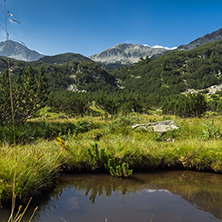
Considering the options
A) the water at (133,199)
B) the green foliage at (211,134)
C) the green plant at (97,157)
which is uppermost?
the green foliage at (211,134)

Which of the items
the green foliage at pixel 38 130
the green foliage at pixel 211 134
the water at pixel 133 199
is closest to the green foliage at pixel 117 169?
the water at pixel 133 199

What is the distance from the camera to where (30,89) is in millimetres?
23734

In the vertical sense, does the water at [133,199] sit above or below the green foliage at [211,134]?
below

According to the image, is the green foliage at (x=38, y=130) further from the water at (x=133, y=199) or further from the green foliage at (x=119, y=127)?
the water at (x=133, y=199)

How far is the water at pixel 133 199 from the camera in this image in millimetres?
2980

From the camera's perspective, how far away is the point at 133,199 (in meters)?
3.58

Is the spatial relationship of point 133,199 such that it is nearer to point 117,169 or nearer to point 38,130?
point 117,169

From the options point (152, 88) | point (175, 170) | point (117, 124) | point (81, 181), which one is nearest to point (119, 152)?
point (81, 181)

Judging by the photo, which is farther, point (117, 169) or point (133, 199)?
point (117, 169)

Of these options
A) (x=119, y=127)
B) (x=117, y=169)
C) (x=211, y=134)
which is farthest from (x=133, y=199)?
(x=119, y=127)

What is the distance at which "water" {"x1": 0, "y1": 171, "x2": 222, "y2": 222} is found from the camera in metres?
2.98

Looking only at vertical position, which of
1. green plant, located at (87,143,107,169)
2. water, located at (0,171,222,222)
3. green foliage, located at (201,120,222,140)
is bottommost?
water, located at (0,171,222,222)

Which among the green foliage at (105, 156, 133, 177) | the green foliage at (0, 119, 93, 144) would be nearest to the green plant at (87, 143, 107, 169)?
the green foliage at (105, 156, 133, 177)

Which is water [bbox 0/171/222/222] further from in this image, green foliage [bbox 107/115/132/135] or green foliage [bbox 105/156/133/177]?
green foliage [bbox 107/115/132/135]
